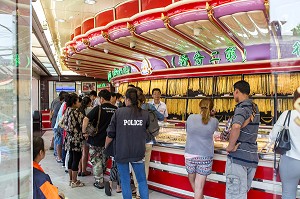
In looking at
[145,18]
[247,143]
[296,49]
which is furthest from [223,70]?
[247,143]

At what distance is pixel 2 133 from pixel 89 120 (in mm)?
3367

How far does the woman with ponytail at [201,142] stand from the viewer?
11.9 feet

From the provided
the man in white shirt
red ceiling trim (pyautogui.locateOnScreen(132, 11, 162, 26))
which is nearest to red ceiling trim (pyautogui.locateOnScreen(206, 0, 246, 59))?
red ceiling trim (pyautogui.locateOnScreen(132, 11, 162, 26))

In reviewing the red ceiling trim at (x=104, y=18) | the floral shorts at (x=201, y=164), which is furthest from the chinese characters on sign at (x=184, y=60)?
the floral shorts at (x=201, y=164)

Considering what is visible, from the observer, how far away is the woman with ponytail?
3.63 meters

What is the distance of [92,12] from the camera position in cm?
932

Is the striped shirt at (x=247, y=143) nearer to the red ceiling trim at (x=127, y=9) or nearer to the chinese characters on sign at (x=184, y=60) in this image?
the red ceiling trim at (x=127, y=9)

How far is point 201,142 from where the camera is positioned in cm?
368

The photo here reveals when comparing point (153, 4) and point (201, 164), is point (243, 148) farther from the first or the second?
point (153, 4)

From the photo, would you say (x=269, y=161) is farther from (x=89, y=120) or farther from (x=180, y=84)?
(x=180, y=84)

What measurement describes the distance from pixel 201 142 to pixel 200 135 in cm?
9

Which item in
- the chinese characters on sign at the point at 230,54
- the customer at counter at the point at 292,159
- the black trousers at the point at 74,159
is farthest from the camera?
the chinese characters on sign at the point at 230,54

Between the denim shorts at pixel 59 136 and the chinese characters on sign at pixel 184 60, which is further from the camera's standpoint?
the chinese characters on sign at pixel 184 60

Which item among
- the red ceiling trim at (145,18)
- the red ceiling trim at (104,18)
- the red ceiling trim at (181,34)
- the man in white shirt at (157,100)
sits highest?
the red ceiling trim at (104,18)
